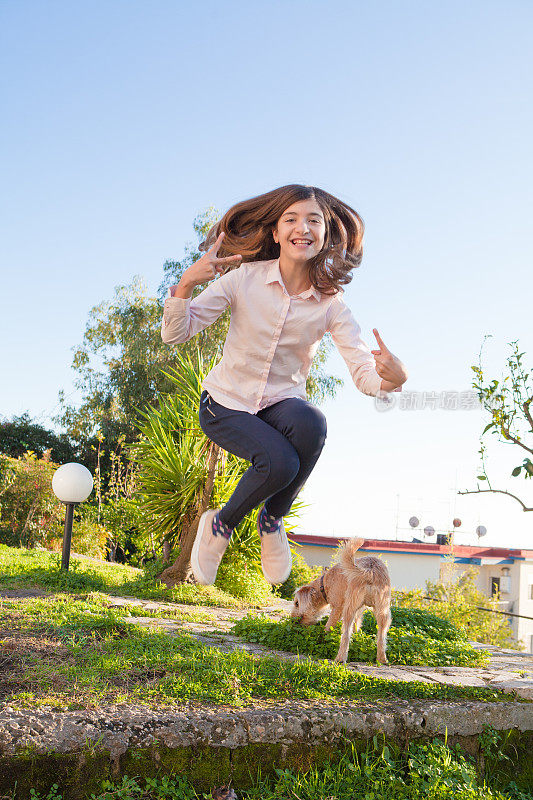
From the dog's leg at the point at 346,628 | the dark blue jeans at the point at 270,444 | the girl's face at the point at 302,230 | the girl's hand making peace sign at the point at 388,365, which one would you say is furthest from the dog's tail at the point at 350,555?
the girl's face at the point at 302,230

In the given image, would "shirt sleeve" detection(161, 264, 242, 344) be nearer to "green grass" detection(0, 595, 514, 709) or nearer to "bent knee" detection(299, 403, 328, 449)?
"bent knee" detection(299, 403, 328, 449)

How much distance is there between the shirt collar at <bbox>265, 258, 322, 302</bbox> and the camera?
3168 mm

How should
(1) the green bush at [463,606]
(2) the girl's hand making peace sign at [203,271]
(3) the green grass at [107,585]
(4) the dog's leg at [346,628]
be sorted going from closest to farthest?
1. (2) the girl's hand making peace sign at [203,271]
2. (4) the dog's leg at [346,628]
3. (3) the green grass at [107,585]
4. (1) the green bush at [463,606]

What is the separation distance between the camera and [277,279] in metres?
3.16

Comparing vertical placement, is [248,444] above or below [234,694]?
above

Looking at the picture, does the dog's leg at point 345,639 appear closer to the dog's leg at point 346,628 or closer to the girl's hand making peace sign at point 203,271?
the dog's leg at point 346,628

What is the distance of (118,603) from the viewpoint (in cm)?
556

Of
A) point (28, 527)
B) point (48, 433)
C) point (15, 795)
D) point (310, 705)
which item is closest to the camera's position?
point (15, 795)

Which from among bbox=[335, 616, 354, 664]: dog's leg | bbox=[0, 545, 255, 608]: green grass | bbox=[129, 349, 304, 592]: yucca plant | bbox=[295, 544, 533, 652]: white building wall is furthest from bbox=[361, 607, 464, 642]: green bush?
bbox=[295, 544, 533, 652]: white building wall

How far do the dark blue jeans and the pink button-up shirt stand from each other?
0.28ft

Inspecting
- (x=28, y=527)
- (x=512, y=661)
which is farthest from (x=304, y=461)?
(x=28, y=527)

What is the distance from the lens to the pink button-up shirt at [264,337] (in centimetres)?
311

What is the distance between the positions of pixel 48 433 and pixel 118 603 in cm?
1558

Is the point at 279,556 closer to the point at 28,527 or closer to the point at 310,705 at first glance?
the point at 310,705
